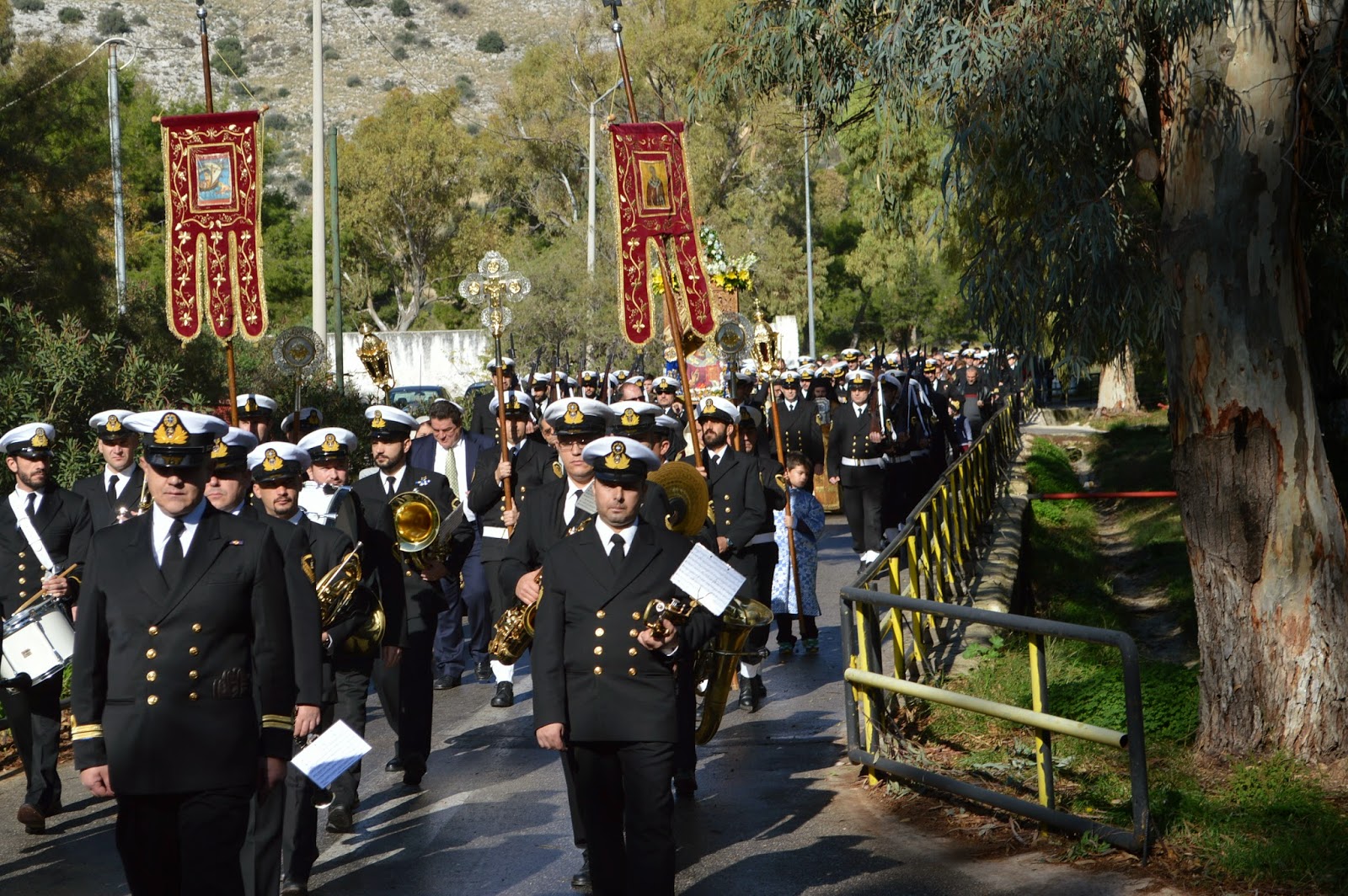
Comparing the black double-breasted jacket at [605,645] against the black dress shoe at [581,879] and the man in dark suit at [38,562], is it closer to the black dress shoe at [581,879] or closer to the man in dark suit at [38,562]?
the black dress shoe at [581,879]

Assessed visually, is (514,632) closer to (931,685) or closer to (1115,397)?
(931,685)

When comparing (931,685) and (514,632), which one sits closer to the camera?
(514,632)

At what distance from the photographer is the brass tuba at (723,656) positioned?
6895mm

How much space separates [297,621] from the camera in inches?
225

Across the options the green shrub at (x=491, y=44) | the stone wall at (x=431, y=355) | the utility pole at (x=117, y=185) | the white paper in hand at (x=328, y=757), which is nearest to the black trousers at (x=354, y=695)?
the white paper in hand at (x=328, y=757)

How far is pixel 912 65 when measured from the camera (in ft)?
33.0

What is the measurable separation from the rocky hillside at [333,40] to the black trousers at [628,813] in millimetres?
127334

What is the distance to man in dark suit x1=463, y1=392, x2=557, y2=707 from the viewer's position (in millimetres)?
10922

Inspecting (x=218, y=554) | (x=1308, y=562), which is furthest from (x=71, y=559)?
(x=1308, y=562)

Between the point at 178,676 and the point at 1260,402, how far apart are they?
529 centimetres

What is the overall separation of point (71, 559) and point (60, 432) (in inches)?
236

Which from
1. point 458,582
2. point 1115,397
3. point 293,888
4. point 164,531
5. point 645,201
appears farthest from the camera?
point 1115,397

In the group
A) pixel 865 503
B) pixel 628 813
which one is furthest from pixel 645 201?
pixel 628 813

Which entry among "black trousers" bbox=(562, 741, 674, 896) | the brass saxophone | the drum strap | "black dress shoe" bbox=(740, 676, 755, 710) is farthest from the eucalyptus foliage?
the drum strap
